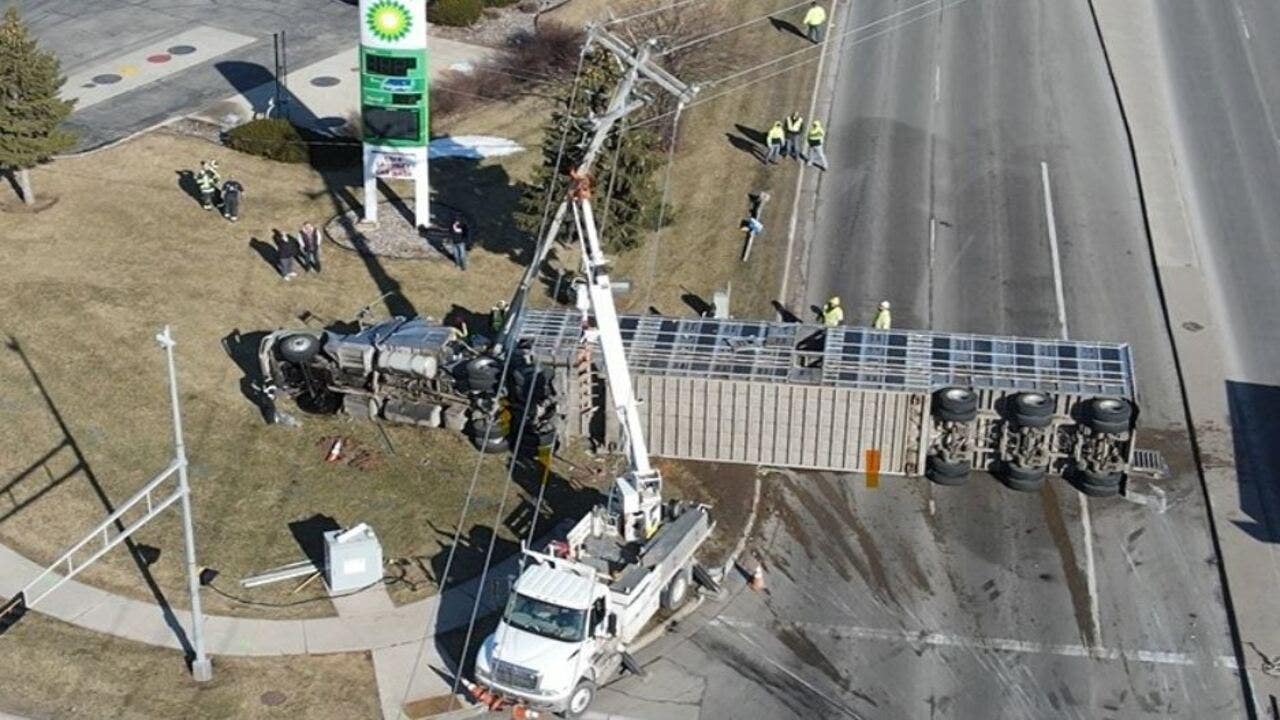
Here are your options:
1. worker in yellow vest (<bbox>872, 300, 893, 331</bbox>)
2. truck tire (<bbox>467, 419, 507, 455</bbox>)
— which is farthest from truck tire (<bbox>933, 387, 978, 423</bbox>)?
truck tire (<bbox>467, 419, 507, 455</bbox>)

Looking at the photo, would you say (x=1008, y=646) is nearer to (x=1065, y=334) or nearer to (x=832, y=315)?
(x=832, y=315)

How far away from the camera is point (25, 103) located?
45.8 m

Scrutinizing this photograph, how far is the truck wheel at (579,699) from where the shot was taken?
29453 mm

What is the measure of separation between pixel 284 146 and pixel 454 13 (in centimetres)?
1206

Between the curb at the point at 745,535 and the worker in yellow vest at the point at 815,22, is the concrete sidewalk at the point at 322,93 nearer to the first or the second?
A: the worker in yellow vest at the point at 815,22

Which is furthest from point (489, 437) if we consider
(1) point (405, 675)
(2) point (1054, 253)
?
(2) point (1054, 253)

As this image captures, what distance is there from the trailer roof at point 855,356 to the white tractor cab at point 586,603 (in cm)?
463

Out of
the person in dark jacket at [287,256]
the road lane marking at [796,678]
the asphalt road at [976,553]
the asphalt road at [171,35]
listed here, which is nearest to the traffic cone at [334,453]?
the person in dark jacket at [287,256]

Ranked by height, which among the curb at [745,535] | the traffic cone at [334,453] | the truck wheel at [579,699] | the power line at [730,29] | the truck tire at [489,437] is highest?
the power line at [730,29]

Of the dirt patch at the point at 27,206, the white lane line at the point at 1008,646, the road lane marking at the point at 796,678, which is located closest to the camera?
the road lane marking at the point at 796,678

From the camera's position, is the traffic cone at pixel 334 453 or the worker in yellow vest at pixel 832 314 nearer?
the traffic cone at pixel 334 453

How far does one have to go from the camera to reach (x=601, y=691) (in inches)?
1206

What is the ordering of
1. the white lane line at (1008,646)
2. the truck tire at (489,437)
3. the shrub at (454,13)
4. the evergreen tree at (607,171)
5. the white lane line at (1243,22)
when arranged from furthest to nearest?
the shrub at (454,13)
the white lane line at (1243,22)
the evergreen tree at (607,171)
the truck tire at (489,437)
the white lane line at (1008,646)

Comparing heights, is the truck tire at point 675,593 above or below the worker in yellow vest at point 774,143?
below
